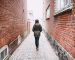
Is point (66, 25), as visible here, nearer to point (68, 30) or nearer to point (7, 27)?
point (68, 30)

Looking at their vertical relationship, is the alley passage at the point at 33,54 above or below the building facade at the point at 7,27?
below

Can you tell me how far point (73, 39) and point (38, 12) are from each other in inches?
1714

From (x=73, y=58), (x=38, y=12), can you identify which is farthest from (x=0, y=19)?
(x=38, y=12)

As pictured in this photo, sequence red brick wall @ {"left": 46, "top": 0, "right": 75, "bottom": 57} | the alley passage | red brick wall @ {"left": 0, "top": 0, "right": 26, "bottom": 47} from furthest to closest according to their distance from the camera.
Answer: the alley passage
red brick wall @ {"left": 0, "top": 0, "right": 26, "bottom": 47}
red brick wall @ {"left": 46, "top": 0, "right": 75, "bottom": 57}

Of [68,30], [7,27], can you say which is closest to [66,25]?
[68,30]

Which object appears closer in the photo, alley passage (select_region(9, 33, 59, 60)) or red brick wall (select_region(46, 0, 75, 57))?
red brick wall (select_region(46, 0, 75, 57))

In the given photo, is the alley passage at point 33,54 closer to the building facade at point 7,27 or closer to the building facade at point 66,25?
the building facade at point 7,27

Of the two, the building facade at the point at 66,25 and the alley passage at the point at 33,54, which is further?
the alley passage at the point at 33,54

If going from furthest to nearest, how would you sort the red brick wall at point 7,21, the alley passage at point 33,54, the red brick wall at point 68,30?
1. the alley passage at point 33,54
2. the red brick wall at point 7,21
3. the red brick wall at point 68,30

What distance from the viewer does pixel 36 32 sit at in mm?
10508

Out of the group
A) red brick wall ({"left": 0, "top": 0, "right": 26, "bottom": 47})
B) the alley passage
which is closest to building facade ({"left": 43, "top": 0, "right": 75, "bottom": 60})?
the alley passage

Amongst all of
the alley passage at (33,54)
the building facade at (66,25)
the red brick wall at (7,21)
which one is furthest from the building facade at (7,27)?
the building facade at (66,25)

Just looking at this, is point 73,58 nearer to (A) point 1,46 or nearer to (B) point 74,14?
(B) point 74,14

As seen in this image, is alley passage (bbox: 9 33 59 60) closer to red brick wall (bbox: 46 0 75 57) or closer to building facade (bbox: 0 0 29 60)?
building facade (bbox: 0 0 29 60)
